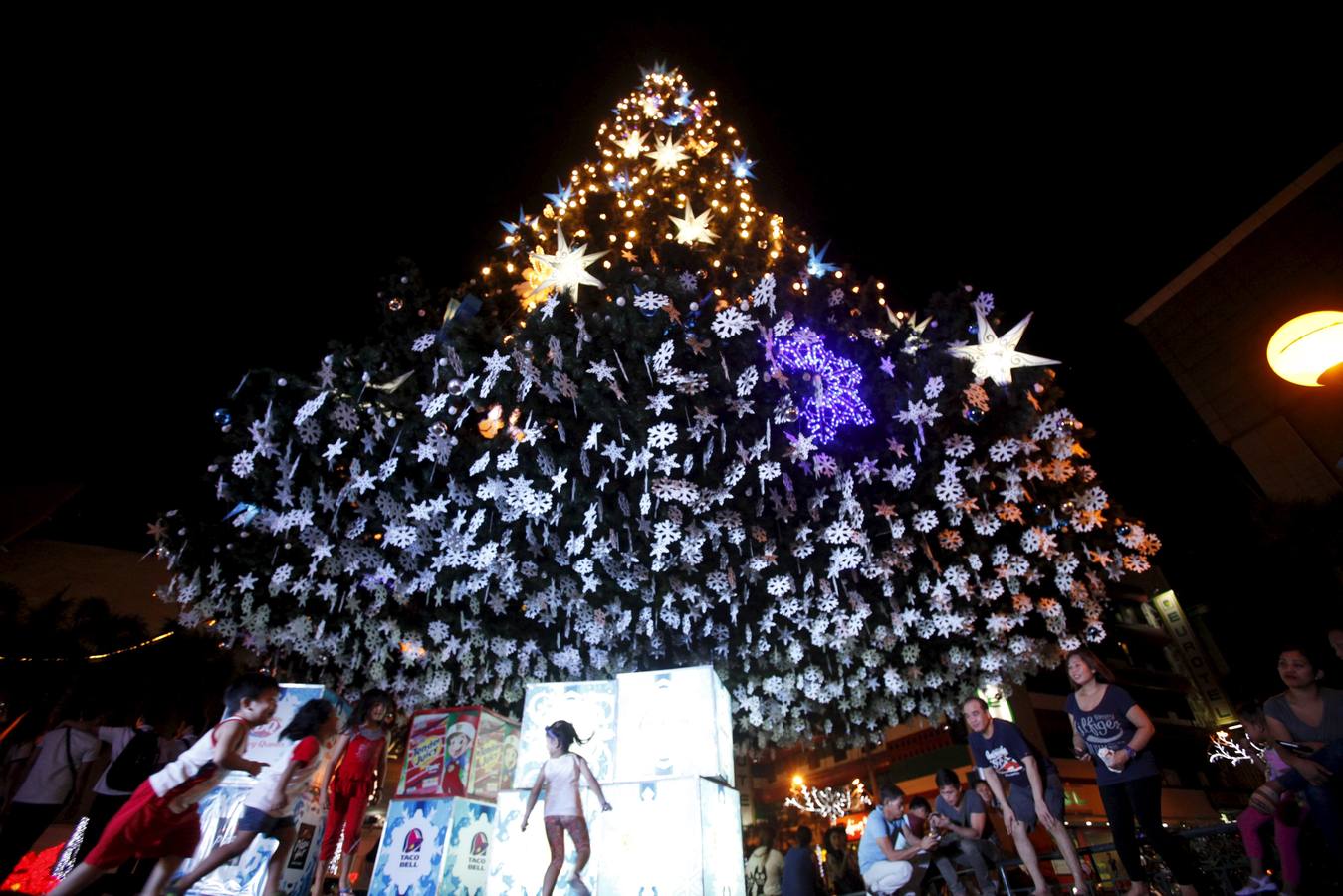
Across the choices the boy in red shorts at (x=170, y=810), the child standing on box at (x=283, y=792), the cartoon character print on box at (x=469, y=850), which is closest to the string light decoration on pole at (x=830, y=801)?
the cartoon character print on box at (x=469, y=850)

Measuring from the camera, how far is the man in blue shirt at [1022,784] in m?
4.87

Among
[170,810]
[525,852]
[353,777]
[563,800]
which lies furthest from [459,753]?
[170,810]

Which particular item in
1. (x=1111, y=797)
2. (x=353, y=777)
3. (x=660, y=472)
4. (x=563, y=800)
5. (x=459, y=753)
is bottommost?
(x=1111, y=797)

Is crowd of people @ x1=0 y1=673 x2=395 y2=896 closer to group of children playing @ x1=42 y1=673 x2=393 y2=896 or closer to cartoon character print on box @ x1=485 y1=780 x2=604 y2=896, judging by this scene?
group of children playing @ x1=42 y1=673 x2=393 y2=896

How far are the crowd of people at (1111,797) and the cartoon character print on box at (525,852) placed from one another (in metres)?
2.69

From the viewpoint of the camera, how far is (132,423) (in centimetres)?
652

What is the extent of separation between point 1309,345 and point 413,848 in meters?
8.86

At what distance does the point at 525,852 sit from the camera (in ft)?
20.7

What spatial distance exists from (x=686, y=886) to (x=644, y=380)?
471 centimetres

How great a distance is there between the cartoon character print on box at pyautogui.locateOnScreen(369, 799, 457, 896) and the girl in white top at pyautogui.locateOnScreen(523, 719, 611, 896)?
3.96 feet

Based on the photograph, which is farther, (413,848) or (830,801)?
(830,801)

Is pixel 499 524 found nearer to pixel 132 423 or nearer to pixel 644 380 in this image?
pixel 644 380

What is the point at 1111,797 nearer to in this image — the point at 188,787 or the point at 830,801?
the point at 188,787

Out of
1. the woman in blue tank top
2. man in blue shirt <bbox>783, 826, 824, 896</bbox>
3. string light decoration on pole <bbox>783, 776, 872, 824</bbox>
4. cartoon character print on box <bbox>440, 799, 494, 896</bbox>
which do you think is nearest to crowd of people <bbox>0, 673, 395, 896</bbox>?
cartoon character print on box <bbox>440, 799, 494, 896</bbox>
